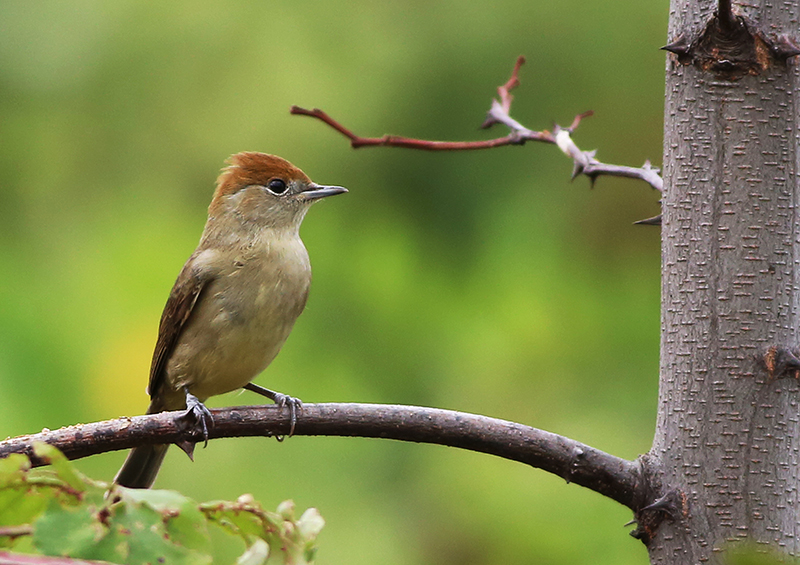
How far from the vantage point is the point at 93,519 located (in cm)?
117

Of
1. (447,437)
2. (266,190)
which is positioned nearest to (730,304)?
(447,437)

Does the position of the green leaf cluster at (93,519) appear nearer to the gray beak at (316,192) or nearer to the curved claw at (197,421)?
the curved claw at (197,421)

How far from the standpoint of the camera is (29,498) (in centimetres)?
127

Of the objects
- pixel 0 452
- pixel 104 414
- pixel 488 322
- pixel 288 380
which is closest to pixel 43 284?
pixel 104 414

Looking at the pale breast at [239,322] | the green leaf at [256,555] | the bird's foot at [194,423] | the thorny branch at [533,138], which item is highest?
the thorny branch at [533,138]

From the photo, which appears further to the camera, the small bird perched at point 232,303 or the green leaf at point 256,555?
the small bird perched at point 232,303

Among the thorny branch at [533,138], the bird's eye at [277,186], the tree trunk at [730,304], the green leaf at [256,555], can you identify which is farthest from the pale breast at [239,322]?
the green leaf at [256,555]

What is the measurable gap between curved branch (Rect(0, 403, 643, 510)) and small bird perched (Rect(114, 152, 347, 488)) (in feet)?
4.27

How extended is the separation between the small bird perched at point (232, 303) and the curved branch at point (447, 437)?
1302 mm

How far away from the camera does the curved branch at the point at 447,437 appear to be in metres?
1.96

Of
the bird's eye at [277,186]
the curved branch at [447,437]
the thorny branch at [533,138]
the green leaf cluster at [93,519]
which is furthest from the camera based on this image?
the bird's eye at [277,186]

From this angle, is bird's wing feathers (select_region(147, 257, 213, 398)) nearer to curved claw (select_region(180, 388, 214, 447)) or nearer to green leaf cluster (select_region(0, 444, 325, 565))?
curved claw (select_region(180, 388, 214, 447))

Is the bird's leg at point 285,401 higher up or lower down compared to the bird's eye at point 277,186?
lower down

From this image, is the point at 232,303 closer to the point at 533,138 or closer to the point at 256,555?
the point at 533,138
